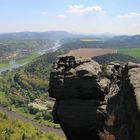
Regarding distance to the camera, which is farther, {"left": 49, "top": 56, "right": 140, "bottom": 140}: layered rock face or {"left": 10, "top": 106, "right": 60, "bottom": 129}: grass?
{"left": 10, "top": 106, "right": 60, "bottom": 129}: grass

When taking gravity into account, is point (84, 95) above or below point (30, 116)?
above

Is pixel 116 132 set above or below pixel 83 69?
below

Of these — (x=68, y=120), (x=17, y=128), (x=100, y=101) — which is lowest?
(x=17, y=128)

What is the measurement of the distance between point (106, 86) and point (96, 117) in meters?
3.41

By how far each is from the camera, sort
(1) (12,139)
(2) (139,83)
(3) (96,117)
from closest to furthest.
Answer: (2) (139,83) → (3) (96,117) → (1) (12,139)

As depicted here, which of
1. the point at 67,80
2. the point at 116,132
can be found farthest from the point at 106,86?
the point at 116,132

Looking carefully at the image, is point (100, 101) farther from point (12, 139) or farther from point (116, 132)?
point (12, 139)

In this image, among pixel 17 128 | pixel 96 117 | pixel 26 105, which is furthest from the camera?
pixel 26 105

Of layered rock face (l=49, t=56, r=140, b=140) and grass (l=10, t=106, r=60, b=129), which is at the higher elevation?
layered rock face (l=49, t=56, r=140, b=140)

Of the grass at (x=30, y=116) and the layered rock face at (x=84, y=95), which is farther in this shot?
the grass at (x=30, y=116)

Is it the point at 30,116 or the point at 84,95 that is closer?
the point at 84,95

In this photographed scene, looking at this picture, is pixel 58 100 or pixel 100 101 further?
pixel 58 100

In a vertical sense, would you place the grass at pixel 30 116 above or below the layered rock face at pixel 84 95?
below

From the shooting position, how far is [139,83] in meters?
23.8
